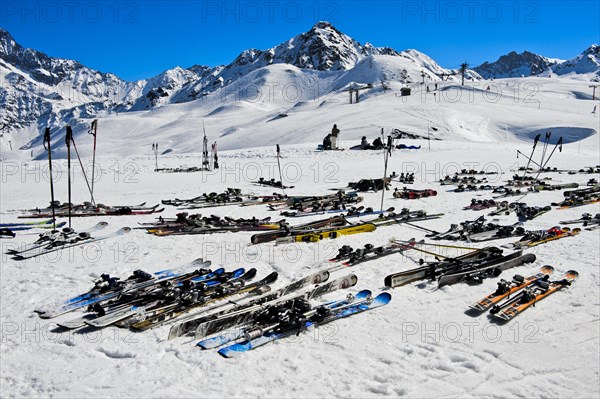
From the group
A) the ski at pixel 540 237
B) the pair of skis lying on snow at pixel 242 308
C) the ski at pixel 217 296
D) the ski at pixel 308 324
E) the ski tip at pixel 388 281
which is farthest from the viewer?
the ski at pixel 540 237

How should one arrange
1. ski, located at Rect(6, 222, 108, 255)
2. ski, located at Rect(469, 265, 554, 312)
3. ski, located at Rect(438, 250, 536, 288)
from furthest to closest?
ski, located at Rect(6, 222, 108, 255), ski, located at Rect(438, 250, 536, 288), ski, located at Rect(469, 265, 554, 312)

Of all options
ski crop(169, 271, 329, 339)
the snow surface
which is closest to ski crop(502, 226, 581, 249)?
the snow surface

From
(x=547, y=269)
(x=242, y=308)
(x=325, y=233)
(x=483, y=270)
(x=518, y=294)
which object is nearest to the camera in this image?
(x=242, y=308)

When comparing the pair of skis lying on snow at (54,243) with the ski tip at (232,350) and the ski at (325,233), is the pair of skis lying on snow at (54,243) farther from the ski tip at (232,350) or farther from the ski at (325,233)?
the ski tip at (232,350)

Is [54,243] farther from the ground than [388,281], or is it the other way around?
[54,243]

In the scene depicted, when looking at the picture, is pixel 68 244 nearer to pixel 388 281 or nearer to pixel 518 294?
pixel 388 281

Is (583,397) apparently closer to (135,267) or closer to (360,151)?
(135,267)

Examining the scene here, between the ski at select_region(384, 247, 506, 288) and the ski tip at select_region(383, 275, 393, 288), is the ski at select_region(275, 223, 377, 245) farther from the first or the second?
the ski tip at select_region(383, 275, 393, 288)

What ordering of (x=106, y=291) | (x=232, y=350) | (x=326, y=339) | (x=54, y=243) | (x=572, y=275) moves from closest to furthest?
(x=232, y=350) → (x=326, y=339) → (x=106, y=291) → (x=572, y=275) → (x=54, y=243)

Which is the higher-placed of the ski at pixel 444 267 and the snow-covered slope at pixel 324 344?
the ski at pixel 444 267

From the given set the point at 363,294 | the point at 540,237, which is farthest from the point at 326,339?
the point at 540,237

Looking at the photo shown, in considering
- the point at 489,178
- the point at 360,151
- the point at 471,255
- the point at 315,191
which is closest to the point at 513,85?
the point at 360,151

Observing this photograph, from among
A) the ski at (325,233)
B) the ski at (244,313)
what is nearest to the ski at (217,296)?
the ski at (244,313)

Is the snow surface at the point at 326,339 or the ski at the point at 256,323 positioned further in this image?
the ski at the point at 256,323
